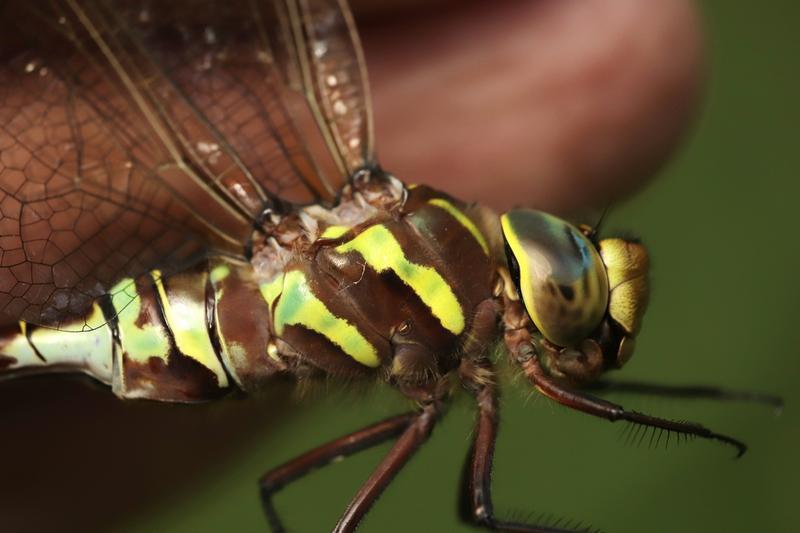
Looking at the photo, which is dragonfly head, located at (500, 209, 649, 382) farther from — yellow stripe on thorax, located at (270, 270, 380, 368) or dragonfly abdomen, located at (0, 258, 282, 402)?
dragonfly abdomen, located at (0, 258, 282, 402)

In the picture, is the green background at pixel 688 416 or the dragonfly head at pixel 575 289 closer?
the dragonfly head at pixel 575 289

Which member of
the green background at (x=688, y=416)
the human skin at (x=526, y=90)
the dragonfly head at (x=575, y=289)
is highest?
the human skin at (x=526, y=90)

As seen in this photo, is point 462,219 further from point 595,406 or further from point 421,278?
point 595,406

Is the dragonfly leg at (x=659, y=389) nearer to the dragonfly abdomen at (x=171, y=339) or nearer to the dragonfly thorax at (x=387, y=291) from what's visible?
the dragonfly thorax at (x=387, y=291)

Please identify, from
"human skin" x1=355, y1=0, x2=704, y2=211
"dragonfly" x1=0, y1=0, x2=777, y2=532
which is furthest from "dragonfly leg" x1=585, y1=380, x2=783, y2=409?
"human skin" x1=355, y1=0, x2=704, y2=211

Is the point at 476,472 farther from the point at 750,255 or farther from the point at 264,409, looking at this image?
the point at 750,255

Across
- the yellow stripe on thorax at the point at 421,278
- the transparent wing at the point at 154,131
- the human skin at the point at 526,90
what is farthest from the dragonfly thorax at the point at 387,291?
the human skin at the point at 526,90

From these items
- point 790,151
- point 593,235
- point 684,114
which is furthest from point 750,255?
point 593,235

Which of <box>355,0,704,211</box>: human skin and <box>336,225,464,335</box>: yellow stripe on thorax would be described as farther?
<box>355,0,704,211</box>: human skin
